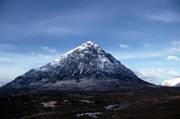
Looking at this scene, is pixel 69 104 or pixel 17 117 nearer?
pixel 17 117

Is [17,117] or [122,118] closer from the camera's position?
[122,118]

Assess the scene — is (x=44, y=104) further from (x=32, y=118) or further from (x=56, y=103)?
(x=32, y=118)

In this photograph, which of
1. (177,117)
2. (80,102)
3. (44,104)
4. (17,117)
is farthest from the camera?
(80,102)

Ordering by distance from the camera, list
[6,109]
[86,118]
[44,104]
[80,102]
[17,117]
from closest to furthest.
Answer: [86,118], [17,117], [6,109], [44,104], [80,102]

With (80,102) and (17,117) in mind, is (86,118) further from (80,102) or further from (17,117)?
(80,102)

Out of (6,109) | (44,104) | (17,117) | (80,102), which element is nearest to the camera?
(17,117)

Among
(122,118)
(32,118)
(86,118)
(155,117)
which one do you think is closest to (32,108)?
(32,118)

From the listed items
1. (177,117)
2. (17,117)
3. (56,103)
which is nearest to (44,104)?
(56,103)

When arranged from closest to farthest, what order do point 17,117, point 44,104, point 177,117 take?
point 177,117 < point 17,117 < point 44,104
